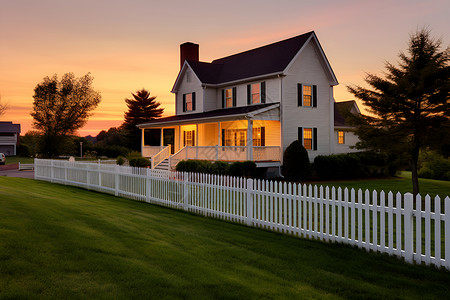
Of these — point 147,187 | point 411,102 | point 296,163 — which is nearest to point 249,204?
point 147,187

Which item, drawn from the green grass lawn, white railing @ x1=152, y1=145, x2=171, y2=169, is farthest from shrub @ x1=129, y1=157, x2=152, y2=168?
the green grass lawn

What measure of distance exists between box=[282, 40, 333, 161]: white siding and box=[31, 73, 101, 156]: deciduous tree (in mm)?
34207

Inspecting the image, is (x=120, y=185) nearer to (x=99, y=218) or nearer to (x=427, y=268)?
(x=99, y=218)

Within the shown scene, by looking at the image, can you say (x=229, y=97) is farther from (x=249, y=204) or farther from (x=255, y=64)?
(x=249, y=204)

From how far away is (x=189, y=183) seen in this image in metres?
12.2

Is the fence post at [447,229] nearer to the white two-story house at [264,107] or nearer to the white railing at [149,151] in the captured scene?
the white two-story house at [264,107]

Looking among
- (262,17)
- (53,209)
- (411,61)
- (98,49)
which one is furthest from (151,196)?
(98,49)

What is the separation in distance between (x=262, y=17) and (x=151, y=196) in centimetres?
1605

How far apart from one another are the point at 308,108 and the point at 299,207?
2054cm

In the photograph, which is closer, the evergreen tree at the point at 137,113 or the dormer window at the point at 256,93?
the dormer window at the point at 256,93

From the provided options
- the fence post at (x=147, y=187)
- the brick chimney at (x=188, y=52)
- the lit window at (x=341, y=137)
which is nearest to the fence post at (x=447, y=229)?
the fence post at (x=147, y=187)

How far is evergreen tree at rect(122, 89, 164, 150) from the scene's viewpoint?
2571 inches

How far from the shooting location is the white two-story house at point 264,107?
25897 millimetres

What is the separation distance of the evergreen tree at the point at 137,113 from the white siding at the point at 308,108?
42.7 m
